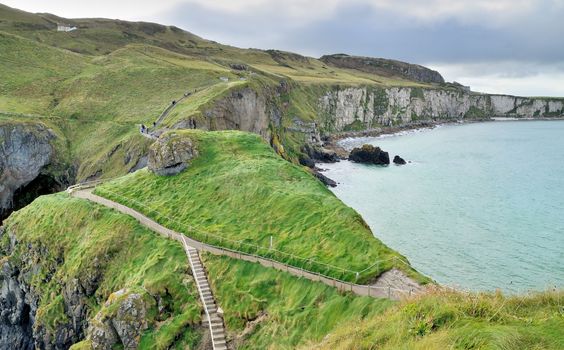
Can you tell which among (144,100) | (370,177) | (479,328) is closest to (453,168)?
(370,177)

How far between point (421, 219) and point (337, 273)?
46.7 m

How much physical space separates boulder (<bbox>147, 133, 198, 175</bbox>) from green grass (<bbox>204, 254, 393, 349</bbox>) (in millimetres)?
15723

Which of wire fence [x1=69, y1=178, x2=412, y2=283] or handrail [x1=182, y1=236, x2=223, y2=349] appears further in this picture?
handrail [x1=182, y1=236, x2=223, y2=349]

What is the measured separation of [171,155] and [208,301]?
1923 centimetres

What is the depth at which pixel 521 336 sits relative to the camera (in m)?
14.8

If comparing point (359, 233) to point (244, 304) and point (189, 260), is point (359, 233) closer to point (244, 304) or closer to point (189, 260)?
point (244, 304)

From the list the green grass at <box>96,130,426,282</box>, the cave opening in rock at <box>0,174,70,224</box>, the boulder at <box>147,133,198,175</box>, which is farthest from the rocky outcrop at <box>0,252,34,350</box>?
the cave opening in rock at <box>0,174,70,224</box>

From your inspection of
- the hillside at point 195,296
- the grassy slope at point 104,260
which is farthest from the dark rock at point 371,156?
the grassy slope at point 104,260

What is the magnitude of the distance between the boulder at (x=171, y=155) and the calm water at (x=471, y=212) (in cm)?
2687

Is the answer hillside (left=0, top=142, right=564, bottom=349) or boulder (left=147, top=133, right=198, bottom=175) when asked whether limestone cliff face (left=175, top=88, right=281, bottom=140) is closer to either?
boulder (left=147, top=133, right=198, bottom=175)

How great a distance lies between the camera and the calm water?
50.5m

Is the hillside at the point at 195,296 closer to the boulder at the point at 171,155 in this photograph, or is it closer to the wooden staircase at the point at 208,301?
the wooden staircase at the point at 208,301

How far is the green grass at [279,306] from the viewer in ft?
74.8

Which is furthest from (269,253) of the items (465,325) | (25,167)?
(25,167)
